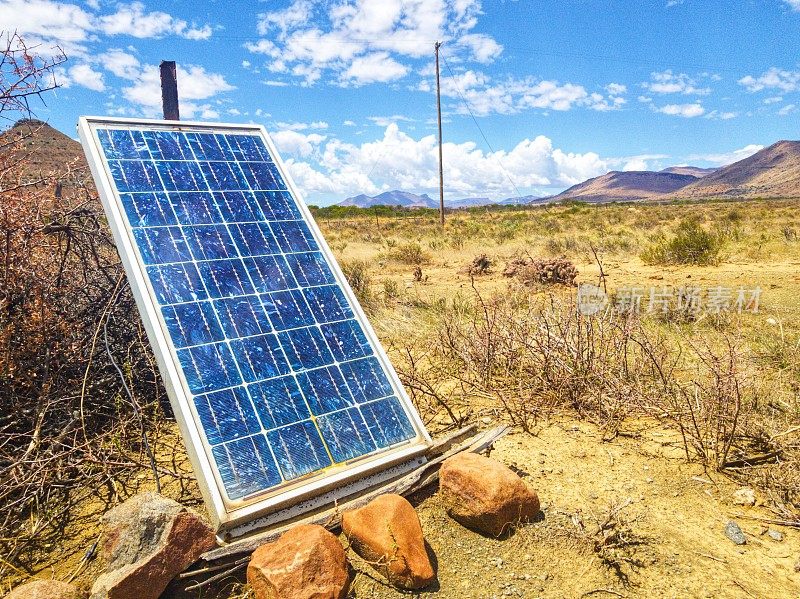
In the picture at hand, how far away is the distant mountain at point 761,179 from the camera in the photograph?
147637 mm

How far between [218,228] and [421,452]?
2.19 m

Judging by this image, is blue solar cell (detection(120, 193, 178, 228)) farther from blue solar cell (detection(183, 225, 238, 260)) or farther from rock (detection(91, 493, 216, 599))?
rock (detection(91, 493, 216, 599))

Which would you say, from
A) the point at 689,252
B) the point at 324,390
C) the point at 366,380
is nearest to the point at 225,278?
the point at 324,390

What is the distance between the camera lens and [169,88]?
5457 millimetres

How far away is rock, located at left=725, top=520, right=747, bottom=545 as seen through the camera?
3.35 meters

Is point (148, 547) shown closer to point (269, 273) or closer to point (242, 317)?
point (242, 317)

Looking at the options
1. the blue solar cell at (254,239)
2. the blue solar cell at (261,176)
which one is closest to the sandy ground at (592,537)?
the blue solar cell at (254,239)

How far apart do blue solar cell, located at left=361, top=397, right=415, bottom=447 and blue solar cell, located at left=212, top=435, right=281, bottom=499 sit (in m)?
0.68

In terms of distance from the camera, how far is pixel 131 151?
422 centimetres

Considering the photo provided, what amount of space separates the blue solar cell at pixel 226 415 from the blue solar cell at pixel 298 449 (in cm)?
15

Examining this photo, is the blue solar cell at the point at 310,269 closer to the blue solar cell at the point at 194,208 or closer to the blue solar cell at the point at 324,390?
the blue solar cell at the point at 194,208

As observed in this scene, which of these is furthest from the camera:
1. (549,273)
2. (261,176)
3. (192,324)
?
(549,273)

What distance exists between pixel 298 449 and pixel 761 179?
695 ft

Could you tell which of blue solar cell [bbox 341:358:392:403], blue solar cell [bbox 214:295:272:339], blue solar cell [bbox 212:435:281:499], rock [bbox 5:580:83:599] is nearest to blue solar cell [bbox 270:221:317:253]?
blue solar cell [bbox 214:295:272:339]
